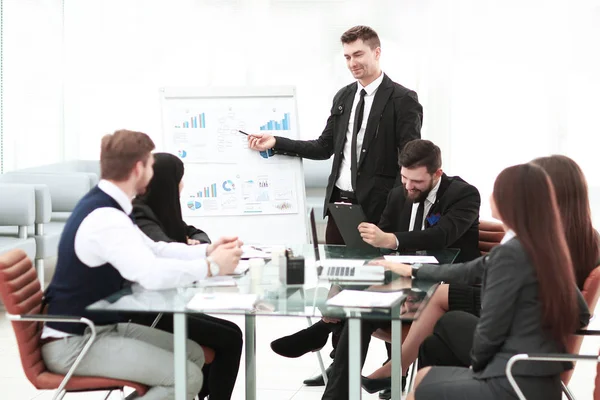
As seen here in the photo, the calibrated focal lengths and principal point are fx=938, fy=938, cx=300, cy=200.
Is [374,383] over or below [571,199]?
below

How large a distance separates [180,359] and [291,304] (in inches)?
17.1

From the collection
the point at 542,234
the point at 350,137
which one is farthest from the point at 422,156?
the point at 542,234

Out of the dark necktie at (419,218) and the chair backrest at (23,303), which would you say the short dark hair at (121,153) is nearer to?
the chair backrest at (23,303)

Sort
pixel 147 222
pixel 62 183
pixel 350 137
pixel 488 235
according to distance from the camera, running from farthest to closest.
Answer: pixel 62 183
pixel 350 137
pixel 488 235
pixel 147 222

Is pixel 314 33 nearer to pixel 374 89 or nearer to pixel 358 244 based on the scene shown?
pixel 374 89

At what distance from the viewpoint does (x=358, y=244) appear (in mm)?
4480

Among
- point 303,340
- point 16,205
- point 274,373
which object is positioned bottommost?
point 274,373

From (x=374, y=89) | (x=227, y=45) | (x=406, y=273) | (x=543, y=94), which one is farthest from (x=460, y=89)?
(x=406, y=273)

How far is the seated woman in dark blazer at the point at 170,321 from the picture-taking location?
3.87 meters

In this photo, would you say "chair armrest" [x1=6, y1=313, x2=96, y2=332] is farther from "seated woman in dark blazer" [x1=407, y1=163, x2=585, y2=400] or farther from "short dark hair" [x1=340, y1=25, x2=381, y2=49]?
"short dark hair" [x1=340, y1=25, x2=381, y2=49]

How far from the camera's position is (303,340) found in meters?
4.37

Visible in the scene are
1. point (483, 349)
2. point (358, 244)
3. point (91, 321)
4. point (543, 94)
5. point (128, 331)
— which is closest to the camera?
point (483, 349)

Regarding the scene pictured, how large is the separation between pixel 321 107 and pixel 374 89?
418 centimetres

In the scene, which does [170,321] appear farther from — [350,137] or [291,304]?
[350,137]
